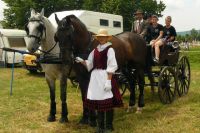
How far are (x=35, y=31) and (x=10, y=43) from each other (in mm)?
17548

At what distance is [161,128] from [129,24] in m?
33.5

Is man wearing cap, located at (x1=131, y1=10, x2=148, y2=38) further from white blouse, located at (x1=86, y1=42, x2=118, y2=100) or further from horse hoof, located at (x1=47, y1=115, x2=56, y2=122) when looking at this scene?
white blouse, located at (x1=86, y1=42, x2=118, y2=100)

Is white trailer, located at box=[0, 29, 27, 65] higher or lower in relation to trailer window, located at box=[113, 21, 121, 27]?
lower

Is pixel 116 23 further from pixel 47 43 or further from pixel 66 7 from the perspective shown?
pixel 47 43

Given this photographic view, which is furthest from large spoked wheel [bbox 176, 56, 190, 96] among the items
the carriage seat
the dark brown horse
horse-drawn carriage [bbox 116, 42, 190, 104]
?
the dark brown horse

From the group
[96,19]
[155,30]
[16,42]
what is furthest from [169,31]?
[16,42]

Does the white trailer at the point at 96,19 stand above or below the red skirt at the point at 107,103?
above

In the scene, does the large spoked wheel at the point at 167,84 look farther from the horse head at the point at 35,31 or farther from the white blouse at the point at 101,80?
the horse head at the point at 35,31

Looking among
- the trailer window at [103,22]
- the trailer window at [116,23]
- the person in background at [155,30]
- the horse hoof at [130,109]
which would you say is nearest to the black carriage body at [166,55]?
the person in background at [155,30]

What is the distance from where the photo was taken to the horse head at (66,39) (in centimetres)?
661

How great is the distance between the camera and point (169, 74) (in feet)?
32.1

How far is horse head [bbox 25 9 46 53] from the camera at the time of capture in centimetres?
732

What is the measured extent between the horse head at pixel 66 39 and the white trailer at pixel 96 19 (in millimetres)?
13361

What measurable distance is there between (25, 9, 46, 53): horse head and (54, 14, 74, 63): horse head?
2.62ft
